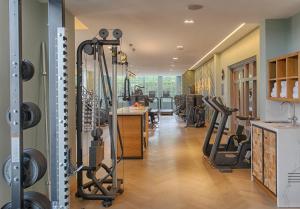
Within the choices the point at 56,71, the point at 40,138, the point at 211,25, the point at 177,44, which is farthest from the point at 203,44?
the point at 56,71

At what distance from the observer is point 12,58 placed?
2283 millimetres

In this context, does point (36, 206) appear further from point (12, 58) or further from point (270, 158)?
point (270, 158)

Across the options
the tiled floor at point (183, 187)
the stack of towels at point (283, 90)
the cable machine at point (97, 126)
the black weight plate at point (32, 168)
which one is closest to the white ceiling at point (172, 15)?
the cable machine at point (97, 126)

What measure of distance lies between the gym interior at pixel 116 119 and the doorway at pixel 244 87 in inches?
51.4

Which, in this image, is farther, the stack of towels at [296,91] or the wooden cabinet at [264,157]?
the stack of towels at [296,91]

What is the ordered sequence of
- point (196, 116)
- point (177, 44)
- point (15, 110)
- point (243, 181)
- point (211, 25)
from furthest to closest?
1. point (196, 116)
2. point (177, 44)
3. point (211, 25)
4. point (243, 181)
5. point (15, 110)

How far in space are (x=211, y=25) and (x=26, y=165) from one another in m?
4.50

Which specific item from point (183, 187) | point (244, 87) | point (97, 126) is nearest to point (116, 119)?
point (97, 126)

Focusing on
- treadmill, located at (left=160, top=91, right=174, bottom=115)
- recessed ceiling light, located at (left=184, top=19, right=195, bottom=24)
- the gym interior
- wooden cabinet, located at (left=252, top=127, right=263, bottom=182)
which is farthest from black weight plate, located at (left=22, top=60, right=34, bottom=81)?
treadmill, located at (left=160, top=91, right=174, bottom=115)

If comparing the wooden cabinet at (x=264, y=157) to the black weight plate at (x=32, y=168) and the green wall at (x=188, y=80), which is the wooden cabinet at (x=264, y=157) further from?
the green wall at (x=188, y=80)

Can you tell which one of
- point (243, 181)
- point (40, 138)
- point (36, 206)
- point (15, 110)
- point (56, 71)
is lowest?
point (243, 181)

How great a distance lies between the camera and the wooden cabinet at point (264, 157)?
3991mm

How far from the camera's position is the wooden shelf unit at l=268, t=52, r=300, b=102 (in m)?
4.36

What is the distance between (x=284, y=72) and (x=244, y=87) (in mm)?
3911
